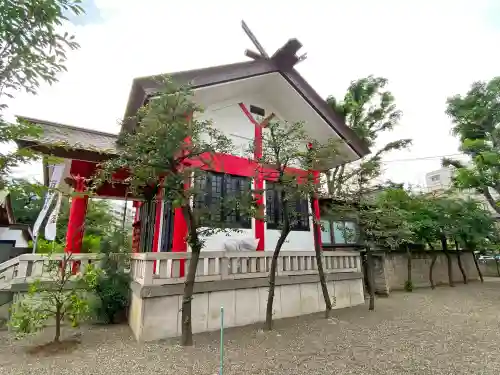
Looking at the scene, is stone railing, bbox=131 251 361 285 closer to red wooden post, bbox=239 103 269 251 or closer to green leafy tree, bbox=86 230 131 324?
green leafy tree, bbox=86 230 131 324

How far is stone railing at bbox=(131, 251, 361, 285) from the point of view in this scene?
489 centimetres

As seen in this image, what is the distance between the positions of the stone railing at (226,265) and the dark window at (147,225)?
2079mm

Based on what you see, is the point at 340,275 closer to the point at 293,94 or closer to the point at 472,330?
the point at 472,330

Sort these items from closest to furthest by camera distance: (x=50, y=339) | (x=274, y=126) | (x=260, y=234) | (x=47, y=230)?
(x=50, y=339) < (x=274, y=126) < (x=47, y=230) < (x=260, y=234)

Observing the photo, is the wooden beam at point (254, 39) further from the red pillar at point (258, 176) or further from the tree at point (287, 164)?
the tree at point (287, 164)

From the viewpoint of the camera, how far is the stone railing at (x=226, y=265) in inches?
193

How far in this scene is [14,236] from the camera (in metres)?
15.7

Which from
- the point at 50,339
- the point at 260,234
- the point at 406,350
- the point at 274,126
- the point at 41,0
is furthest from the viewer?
the point at 260,234

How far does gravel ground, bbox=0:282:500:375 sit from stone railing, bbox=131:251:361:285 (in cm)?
103

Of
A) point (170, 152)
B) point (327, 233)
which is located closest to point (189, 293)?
point (170, 152)

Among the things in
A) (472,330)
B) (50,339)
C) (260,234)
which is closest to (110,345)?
(50,339)

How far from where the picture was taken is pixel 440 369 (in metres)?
3.71

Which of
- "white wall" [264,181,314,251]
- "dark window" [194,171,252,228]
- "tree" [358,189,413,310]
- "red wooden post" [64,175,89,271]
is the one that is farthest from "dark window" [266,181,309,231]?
"red wooden post" [64,175,89,271]

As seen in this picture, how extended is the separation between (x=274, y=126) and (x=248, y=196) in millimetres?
1554
